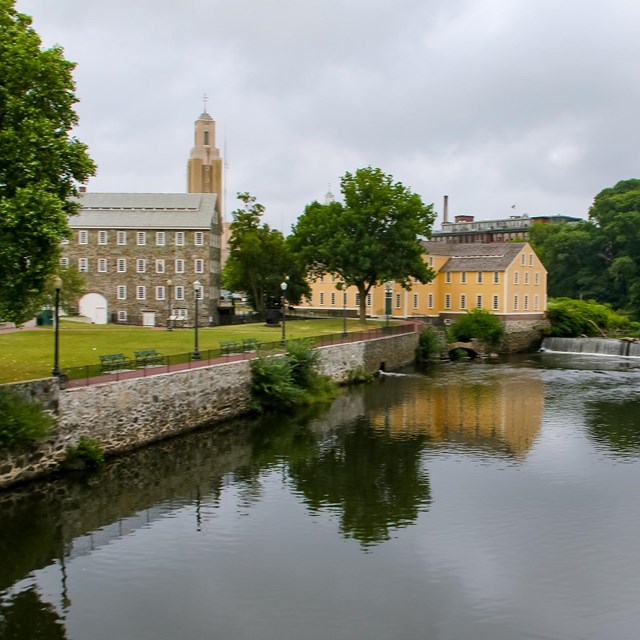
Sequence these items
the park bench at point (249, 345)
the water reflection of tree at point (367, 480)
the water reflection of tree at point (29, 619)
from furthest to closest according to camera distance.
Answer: the park bench at point (249, 345) < the water reflection of tree at point (367, 480) < the water reflection of tree at point (29, 619)

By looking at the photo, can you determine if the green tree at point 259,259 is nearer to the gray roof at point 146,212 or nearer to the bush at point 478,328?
the gray roof at point 146,212

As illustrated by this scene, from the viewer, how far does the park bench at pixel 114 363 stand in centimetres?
2749

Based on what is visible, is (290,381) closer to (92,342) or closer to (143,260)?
(92,342)

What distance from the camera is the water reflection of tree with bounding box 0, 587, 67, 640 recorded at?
14391 mm

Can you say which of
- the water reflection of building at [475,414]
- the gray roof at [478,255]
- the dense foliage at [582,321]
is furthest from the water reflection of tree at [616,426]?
the gray roof at [478,255]

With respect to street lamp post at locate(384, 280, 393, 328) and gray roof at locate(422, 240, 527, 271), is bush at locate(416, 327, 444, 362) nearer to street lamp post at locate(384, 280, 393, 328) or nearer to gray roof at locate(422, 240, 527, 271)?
street lamp post at locate(384, 280, 393, 328)

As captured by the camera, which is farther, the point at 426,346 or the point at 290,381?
the point at 426,346

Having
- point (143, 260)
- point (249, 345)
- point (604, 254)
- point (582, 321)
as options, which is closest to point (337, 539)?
point (249, 345)

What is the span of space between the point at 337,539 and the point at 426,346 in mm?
42203

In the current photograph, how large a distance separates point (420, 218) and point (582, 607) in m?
46.3

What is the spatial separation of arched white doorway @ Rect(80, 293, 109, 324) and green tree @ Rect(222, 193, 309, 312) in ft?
39.7

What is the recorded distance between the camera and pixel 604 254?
91438 mm

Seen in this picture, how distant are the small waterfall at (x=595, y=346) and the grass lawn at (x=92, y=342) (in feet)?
70.1

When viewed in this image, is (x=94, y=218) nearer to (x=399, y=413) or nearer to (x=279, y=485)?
(x=399, y=413)
